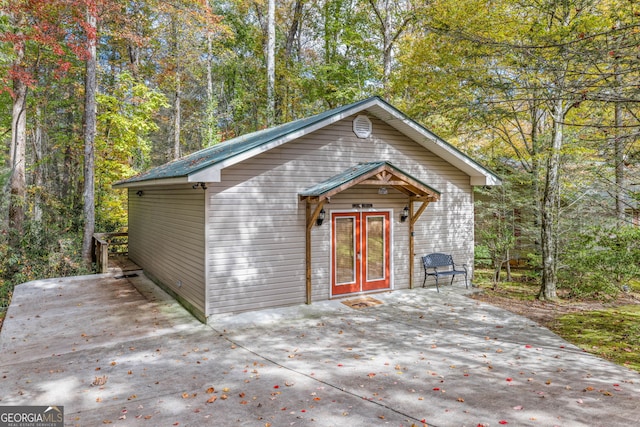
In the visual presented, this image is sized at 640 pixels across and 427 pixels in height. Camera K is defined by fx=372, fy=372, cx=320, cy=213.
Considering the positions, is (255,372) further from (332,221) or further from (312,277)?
(332,221)

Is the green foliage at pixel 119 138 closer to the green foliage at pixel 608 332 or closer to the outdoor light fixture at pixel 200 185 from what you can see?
the outdoor light fixture at pixel 200 185

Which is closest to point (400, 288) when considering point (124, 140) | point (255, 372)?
point (255, 372)

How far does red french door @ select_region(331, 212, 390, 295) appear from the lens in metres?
8.25

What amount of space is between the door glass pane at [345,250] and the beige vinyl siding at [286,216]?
0.99 ft

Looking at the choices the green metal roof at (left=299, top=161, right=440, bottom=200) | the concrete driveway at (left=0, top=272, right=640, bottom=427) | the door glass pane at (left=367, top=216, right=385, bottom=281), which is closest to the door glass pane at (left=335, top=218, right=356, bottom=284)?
the door glass pane at (left=367, top=216, right=385, bottom=281)

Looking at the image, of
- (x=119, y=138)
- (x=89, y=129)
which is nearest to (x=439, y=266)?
(x=89, y=129)

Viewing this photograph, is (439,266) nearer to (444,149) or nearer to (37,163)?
(444,149)

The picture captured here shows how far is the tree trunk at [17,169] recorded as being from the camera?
1137 cm

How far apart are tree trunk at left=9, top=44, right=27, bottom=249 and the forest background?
0.05 metres

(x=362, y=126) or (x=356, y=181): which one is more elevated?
(x=362, y=126)

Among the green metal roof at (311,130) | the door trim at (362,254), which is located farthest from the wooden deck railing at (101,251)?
the door trim at (362,254)

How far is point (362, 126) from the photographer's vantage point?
8.48 m

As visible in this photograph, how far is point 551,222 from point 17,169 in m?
15.4

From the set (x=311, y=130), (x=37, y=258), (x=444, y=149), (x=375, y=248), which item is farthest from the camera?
(x=37, y=258)
